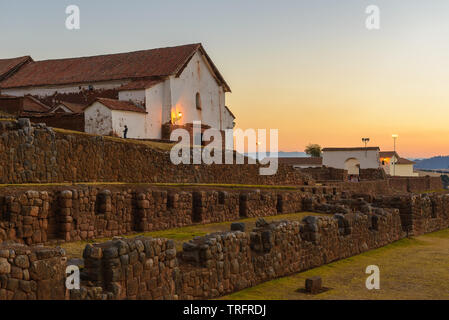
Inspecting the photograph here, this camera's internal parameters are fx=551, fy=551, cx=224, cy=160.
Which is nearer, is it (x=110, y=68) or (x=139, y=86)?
(x=139, y=86)

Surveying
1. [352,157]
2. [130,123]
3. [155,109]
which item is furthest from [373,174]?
[130,123]

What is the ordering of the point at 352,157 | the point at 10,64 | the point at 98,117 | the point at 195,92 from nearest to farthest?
the point at 98,117, the point at 195,92, the point at 10,64, the point at 352,157

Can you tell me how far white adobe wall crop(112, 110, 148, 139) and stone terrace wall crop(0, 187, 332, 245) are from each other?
58.5 feet

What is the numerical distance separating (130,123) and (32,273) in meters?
31.7

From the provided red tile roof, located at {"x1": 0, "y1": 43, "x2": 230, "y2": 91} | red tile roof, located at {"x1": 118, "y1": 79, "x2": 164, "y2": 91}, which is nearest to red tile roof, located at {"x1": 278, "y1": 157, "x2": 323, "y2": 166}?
red tile roof, located at {"x1": 0, "y1": 43, "x2": 230, "y2": 91}

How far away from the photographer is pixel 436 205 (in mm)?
26516

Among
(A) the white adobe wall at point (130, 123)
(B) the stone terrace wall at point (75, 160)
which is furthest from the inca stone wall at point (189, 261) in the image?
(A) the white adobe wall at point (130, 123)

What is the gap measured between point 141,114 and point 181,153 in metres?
14.3

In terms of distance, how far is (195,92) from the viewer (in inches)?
1785

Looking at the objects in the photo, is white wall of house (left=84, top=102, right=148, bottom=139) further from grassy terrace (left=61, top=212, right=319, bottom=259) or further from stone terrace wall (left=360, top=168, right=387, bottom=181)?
stone terrace wall (left=360, top=168, right=387, bottom=181)

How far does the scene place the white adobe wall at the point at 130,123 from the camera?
3672 cm

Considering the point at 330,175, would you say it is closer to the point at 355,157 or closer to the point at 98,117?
the point at 355,157

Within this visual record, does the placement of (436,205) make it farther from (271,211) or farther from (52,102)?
(52,102)

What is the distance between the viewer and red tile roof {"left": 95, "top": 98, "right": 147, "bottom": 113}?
3619 centimetres
